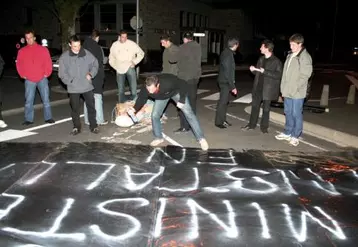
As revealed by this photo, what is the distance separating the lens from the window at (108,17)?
90.3 ft

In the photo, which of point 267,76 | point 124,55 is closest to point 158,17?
point 124,55

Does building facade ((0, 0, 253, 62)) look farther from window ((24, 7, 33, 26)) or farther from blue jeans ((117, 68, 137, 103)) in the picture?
blue jeans ((117, 68, 137, 103))

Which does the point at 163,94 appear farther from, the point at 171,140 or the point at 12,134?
the point at 12,134

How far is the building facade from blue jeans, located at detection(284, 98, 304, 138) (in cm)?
2001

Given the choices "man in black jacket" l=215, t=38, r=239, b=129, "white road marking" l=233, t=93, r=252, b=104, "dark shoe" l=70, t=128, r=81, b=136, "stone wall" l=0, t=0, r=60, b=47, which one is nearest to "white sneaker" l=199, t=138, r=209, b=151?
"man in black jacket" l=215, t=38, r=239, b=129

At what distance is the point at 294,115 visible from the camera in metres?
6.75

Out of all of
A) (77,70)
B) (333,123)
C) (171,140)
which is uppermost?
(77,70)

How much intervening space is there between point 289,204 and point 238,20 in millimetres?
35301

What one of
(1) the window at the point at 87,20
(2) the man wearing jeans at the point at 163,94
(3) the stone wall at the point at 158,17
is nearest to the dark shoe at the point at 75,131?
(2) the man wearing jeans at the point at 163,94

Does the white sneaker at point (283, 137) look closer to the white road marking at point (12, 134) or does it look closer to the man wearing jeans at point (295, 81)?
the man wearing jeans at point (295, 81)

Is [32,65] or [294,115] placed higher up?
[32,65]

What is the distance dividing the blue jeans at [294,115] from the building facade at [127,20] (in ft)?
65.6

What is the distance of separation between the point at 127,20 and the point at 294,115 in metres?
22.4

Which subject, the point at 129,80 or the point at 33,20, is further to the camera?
the point at 33,20
